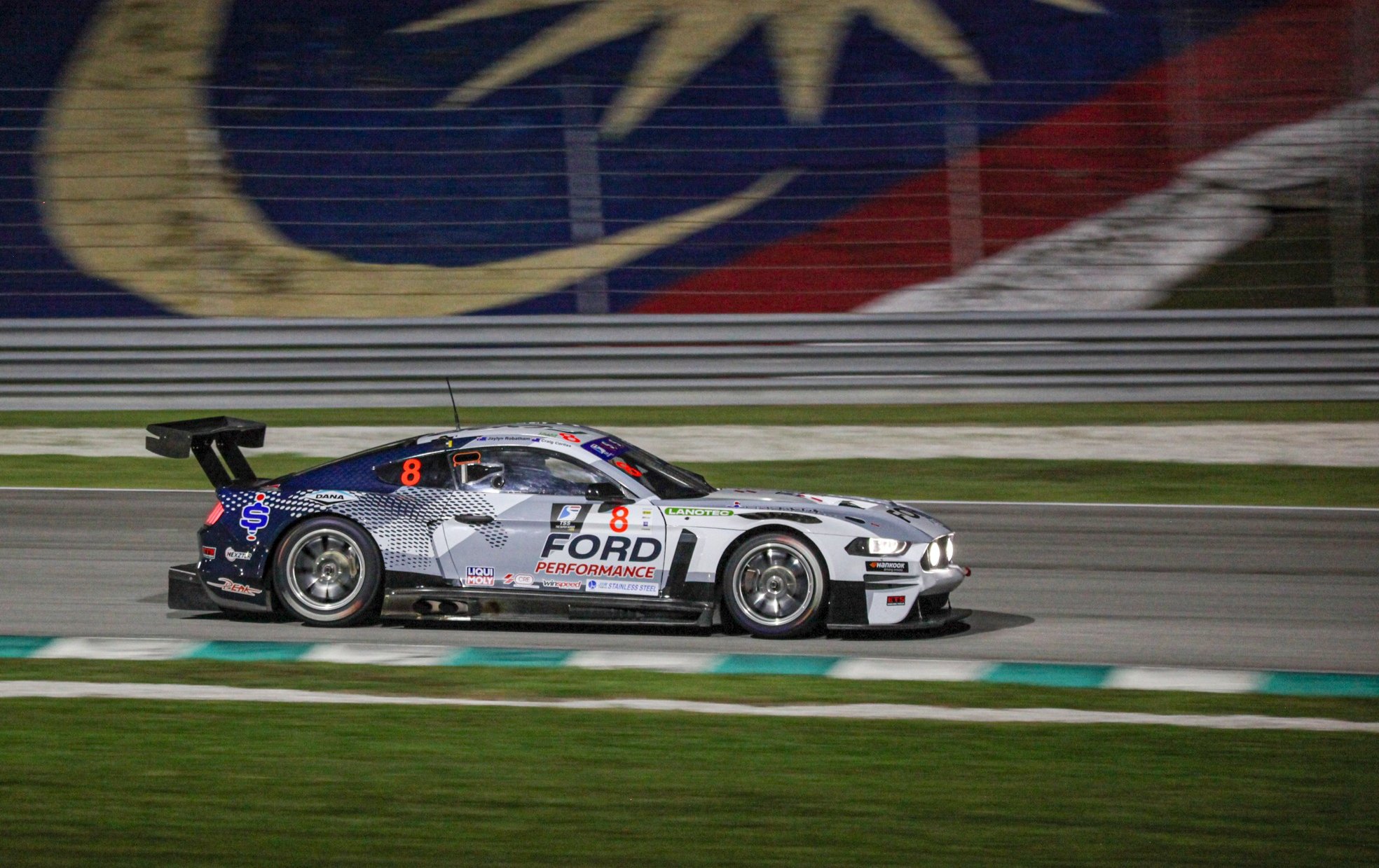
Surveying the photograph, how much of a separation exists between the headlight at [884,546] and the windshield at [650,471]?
0.99 meters

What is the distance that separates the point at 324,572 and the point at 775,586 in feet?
7.80

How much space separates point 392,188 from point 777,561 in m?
10.4

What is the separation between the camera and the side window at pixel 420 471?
27.9 feet

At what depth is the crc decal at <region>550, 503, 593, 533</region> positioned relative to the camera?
27.1 ft

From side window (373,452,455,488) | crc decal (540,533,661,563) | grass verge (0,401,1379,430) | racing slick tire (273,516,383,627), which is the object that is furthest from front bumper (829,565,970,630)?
grass verge (0,401,1379,430)

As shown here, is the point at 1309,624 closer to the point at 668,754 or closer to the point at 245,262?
the point at 668,754

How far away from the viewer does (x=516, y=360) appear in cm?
1577

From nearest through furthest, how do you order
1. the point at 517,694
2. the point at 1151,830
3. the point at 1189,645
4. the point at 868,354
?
the point at 1151,830, the point at 517,694, the point at 1189,645, the point at 868,354

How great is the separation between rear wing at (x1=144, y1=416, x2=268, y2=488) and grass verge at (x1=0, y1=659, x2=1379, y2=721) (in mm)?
1353

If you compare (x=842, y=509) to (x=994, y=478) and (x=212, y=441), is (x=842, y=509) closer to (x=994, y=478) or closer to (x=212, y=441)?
(x=212, y=441)

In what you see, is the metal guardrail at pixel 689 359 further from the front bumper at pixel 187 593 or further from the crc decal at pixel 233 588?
the crc decal at pixel 233 588

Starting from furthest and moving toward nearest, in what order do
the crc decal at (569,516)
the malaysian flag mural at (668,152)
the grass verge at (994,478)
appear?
the malaysian flag mural at (668,152), the grass verge at (994,478), the crc decal at (569,516)

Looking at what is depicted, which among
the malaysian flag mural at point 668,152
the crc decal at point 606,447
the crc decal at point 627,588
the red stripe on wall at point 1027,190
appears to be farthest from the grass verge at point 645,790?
the red stripe on wall at point 1027,190

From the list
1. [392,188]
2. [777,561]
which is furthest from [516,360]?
[777,561]
